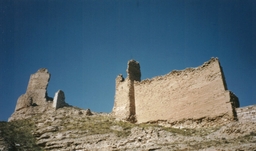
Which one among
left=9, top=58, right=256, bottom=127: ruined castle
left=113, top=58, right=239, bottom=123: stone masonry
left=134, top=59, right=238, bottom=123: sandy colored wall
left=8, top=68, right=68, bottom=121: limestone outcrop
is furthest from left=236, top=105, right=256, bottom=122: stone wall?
left=8, top=68, right=68, bottom=121: limestone outcrop

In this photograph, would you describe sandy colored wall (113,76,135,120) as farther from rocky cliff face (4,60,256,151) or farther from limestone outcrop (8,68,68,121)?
limestone outcrop (8,68,68,121)

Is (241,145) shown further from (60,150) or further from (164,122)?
(60,150)

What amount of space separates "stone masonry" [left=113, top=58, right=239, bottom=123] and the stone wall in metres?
0.36

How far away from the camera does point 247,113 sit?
43.2ft

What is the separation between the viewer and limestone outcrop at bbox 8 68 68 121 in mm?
29531

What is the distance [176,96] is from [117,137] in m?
6.28

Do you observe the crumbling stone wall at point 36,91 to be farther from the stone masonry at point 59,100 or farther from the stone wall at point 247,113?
the stone wall at point 247,113

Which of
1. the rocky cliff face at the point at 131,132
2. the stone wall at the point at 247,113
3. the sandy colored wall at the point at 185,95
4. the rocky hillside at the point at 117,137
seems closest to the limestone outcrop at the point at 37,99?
the rocky cliff face at the point at 131,132

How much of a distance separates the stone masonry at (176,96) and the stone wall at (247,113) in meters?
0.36

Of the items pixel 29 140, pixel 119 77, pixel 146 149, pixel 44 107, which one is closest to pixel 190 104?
pixel 146 149

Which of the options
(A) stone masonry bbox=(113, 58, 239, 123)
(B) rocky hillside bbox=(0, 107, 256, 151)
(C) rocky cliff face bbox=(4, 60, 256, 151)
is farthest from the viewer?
(A) stone masonry bbox=(113, 58, 239, 123)

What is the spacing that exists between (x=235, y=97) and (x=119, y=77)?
1127 centimetres

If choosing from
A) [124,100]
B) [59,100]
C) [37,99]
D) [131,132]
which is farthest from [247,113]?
[37,99]

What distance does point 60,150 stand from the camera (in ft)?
45.2
